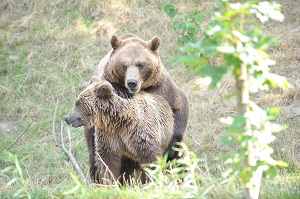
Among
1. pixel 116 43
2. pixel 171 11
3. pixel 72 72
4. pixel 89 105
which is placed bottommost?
pixel 72 72

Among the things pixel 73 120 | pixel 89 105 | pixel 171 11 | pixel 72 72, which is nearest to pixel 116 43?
pixel 89 105

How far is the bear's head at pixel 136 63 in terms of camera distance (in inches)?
245

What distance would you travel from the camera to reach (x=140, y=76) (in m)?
A: 6.20

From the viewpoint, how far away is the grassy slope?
8.08 meters

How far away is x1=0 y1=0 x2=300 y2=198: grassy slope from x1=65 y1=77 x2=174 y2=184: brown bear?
163cm

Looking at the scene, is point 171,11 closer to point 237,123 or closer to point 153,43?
point 153,43

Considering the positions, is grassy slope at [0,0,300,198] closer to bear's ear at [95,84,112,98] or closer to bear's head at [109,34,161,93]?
bear's head at [109,34,161,93]

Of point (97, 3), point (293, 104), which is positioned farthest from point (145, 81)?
point (97, 3)

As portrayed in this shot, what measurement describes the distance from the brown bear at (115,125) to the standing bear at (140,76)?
0.35 meters

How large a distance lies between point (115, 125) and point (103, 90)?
394 millimetres

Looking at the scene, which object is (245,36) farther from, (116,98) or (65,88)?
(65,88)

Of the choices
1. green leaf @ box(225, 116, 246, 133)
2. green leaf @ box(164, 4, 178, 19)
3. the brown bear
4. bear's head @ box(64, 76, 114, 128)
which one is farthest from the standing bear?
green leaf @ box(225, 116, 246, 133)

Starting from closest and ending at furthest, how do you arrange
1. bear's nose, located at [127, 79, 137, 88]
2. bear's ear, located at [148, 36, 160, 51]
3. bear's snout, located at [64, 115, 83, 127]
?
1. bear's snout, located at [64, 115, 83, 127]
2. bear's nose, located at [127, 79, 137, 88]
3. bear's ear, located at [148, 36, 160, 51]

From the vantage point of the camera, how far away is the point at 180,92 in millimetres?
6762
